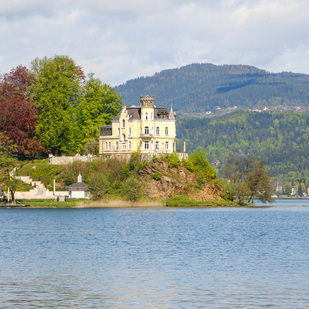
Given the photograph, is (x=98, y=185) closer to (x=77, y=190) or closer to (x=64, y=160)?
(x=77, y=190)

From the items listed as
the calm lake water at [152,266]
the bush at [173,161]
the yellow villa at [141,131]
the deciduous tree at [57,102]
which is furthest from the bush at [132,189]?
the calm lake water at [152,266]

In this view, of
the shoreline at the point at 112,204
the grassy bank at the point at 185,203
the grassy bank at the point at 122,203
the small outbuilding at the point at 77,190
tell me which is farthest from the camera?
the grassy bank at the point at 185,203

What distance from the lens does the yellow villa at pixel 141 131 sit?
120125 millimetres

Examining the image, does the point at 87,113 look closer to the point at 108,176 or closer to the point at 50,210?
the point at 108,176

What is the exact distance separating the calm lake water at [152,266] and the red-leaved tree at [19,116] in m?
43.3

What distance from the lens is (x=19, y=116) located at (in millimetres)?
116438

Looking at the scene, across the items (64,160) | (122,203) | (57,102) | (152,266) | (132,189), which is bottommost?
(152,266)

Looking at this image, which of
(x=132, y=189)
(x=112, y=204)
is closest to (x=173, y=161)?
(x=132, y=189)

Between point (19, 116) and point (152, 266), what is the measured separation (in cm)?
7998

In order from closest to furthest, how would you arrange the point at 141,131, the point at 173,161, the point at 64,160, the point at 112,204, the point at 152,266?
the point at 152,266 < the point at 112,204 < the point at 173,161 < the point at 64,160 < the point at 141,131

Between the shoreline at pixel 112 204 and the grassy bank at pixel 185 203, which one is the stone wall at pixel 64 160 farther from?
the grassy bank at pixel 185 203

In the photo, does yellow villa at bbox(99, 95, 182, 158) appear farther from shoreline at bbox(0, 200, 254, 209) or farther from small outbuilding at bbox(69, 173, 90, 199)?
small outbuilding at bbox(69, 173, 90, 199)

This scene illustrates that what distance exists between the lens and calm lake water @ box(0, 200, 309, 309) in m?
30.7

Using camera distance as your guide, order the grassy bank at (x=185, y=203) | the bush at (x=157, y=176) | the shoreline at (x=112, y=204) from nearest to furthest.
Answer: the shoreline at (x=112, y=204) → the bush at (x=157, y=176) → the grassy bank at (x=185, y=203)
